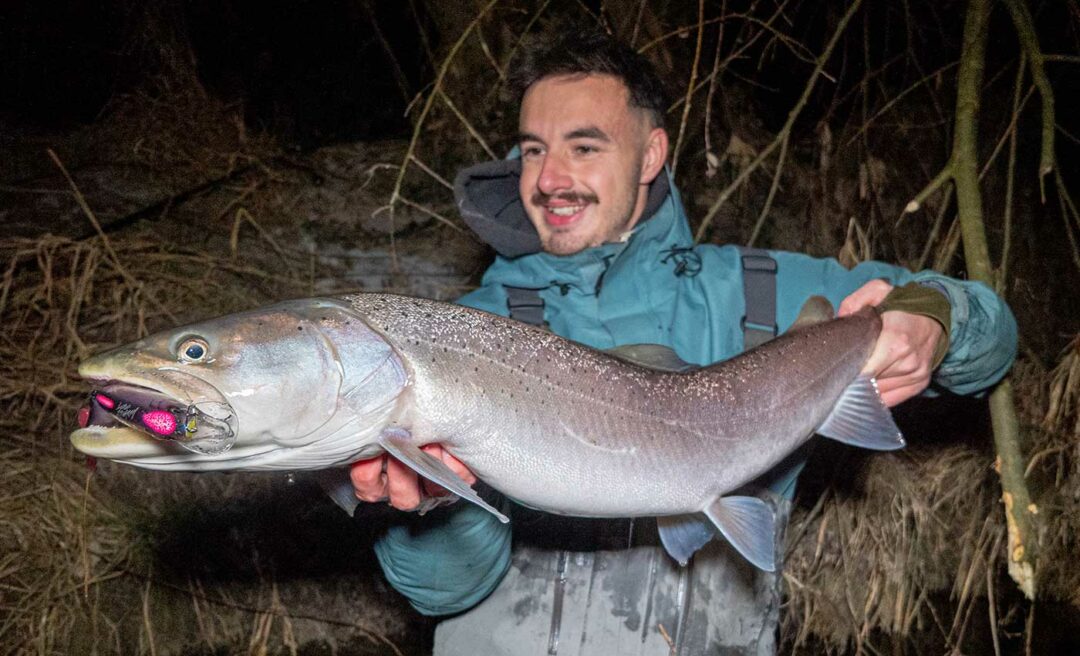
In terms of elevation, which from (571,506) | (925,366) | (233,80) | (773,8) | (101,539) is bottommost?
(101,539)

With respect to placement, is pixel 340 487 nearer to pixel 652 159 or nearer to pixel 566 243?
pixel 566 243

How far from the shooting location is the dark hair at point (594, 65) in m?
3.41

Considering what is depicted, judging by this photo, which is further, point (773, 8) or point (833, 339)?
point (773, 8)

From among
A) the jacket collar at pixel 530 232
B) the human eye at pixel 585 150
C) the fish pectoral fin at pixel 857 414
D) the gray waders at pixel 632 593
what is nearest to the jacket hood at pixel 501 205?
the jacket collar at pixel 530 232

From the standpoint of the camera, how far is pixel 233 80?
5.85 metres

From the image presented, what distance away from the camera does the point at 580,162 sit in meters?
3.32

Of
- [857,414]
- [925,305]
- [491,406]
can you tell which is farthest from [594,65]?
[491,406]

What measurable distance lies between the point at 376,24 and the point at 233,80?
1.12 meters

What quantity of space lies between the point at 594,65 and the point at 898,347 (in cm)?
178

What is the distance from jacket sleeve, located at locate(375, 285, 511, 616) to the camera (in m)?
2.52

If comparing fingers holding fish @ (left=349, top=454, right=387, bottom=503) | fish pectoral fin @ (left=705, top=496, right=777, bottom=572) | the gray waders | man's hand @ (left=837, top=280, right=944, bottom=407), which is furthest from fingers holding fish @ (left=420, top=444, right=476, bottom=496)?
man's hand @ (left=837, top=280, right=944, bottom=407)

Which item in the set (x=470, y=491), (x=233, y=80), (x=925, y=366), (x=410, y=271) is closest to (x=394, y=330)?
(x=470, y=491)

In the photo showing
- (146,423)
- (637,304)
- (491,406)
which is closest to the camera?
(146,423)

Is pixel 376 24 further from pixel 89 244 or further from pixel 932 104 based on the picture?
pixel 932 104
